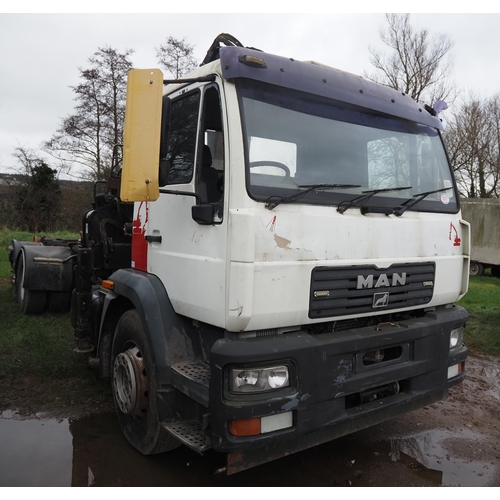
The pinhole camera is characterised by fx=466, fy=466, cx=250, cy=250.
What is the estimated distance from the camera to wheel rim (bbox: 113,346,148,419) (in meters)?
3.18

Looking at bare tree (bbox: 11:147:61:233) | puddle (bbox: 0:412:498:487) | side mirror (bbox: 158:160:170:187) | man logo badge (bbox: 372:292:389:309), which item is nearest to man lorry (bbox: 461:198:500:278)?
puddle (bbox: 0:412:498:487)

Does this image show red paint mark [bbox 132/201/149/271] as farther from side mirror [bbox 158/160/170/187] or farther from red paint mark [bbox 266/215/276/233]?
red paint mark [bbox 266/215/276/233]

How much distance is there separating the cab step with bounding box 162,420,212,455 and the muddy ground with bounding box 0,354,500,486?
43cm

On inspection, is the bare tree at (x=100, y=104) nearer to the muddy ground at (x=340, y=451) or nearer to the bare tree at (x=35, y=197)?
the bare tree at (x=35, y=197)

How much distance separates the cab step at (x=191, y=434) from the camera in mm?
2645

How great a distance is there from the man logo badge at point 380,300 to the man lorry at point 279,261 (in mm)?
12

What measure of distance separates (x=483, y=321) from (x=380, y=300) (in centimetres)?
537

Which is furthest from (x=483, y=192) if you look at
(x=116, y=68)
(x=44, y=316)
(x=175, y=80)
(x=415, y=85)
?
(x=175, y=80)

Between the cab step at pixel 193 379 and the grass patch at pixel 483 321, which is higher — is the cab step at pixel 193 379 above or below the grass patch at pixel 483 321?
above

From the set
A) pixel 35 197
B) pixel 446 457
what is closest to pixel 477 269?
pixel 446 457

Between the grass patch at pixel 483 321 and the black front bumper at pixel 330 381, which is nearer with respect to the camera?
the black front bumper at pixel 330 381

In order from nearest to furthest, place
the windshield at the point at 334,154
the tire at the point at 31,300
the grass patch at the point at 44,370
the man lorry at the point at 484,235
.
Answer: the windshield at the point at 334,154 < the grass patch at the point at 44,370 < the tire at the point at 31,300 < the man lorry at the point at 484,235

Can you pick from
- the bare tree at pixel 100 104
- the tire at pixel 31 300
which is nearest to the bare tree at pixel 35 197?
the bare tree at pixel 100 104

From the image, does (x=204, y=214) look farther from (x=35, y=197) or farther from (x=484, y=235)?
(x=35, y=197)
